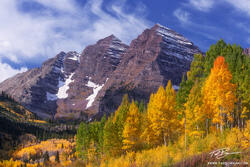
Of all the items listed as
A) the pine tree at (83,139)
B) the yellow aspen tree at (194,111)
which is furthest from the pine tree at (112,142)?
the yellow aspen tree at (194,111)

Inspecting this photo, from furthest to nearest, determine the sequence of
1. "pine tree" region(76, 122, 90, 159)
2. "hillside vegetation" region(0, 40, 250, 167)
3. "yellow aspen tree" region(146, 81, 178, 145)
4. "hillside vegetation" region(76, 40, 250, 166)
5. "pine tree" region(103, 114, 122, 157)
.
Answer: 1. "pine tree" region(76, 122, 90, 159)
2. "pine tree" region(103, 114, 122, 157)
3. "yellow aspen tree" region(146, 81, 178, 145)
4. "hillside vegetation" region(76, 40, 250, 166)
5. "hillside vegetation" region(0, 40, 250, 167)

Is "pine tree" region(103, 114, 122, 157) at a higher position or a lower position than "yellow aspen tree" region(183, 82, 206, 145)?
lower

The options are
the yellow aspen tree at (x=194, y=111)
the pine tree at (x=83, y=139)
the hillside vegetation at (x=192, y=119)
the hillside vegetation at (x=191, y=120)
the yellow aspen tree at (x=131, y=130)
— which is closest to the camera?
the hillside vegetation at (x=191, y=120)

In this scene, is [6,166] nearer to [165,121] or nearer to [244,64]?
[165,121]

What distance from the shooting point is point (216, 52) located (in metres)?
39.4

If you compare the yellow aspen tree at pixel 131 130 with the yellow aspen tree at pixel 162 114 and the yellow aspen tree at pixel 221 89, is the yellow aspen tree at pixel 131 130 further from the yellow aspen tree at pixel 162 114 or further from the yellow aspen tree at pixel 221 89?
the yellow aspen tree at pixel 221 89

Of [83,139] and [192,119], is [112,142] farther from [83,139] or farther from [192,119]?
[192,119]

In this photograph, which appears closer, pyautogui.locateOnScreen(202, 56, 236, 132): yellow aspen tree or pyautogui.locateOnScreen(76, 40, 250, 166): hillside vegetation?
pyautogui.locateOnScreen(76, 40, 250, 166): hillside vegetation

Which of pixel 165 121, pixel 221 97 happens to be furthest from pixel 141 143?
pixel 221 97

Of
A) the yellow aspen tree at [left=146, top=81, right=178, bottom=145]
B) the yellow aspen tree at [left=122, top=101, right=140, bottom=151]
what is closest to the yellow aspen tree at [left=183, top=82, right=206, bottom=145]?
the yellow aspen tree at [left=146, top=81, right=178, bottom=145]

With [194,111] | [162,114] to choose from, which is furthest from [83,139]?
[194,111]

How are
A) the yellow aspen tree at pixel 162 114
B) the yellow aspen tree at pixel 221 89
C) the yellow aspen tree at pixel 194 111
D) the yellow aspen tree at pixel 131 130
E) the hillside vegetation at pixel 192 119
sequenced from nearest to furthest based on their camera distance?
the hillside vegetation at pixel 192 119
the yellow aspen tree at pixel 221 89
the yellow aspen tree at pixel 194 111
the yellow aspen tree at pixel 162 114
the yellow aspen tree at pixel 131 130

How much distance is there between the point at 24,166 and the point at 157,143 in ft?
244

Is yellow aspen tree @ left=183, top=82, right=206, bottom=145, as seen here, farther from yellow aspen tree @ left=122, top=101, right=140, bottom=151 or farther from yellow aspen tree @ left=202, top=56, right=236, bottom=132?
yellow aspen tree @ left=122, top=101, right=140, bottom=151
